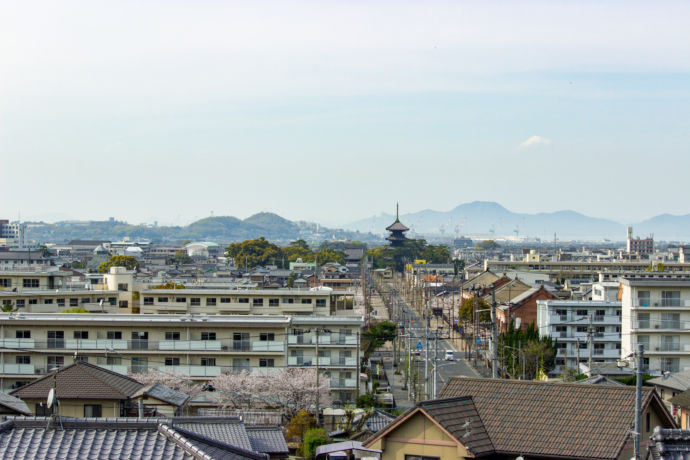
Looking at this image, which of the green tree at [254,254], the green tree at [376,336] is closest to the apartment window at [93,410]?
the green tree at [376,336]

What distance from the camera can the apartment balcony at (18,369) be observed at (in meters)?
22.5

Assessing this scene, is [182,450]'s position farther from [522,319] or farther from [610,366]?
[522,319]

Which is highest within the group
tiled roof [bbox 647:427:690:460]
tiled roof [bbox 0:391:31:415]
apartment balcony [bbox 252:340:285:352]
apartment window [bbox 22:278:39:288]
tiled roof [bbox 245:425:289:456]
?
tiled roof [bbox 647:427:690:460]

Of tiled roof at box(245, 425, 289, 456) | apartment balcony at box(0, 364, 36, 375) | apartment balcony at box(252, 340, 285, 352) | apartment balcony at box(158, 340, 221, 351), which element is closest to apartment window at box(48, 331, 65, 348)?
apartment balcony at box(0, 364, 36, 375)

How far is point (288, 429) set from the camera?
1848 cm

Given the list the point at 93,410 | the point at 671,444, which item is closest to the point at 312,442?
the point at 93,410

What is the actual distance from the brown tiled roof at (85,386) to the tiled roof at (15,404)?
0.15m

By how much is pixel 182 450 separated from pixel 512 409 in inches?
134

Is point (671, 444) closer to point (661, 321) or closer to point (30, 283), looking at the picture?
point (661, 321)

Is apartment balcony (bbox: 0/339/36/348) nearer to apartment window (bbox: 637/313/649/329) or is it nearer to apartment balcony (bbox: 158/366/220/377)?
apartment balcony (bbox: 158/366/220/377)

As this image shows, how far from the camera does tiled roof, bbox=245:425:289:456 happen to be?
42.8 ft

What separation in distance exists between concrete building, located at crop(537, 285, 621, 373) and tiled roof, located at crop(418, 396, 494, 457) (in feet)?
76.2

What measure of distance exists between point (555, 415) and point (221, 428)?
179 inches

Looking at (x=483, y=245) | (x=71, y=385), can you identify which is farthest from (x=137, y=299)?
(x=483, y=245)
